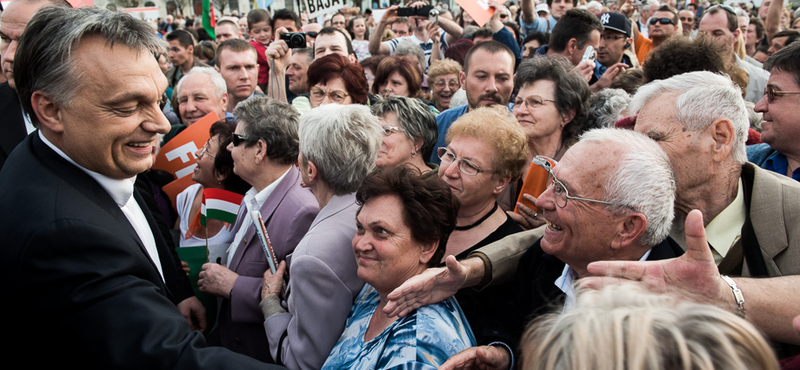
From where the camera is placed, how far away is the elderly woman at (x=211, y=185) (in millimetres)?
3453

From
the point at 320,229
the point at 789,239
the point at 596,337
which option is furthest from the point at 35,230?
the point at 789,239

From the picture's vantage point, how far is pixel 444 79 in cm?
551

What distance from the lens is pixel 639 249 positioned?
1976 millimetres

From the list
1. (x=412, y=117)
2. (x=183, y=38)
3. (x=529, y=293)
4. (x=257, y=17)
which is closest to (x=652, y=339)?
(x=529, y=293)

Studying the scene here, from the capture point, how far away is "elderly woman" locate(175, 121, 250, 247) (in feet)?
11.3

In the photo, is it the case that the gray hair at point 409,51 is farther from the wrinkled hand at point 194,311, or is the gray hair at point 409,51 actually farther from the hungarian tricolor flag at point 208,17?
the wrinkled hand at point 194,311

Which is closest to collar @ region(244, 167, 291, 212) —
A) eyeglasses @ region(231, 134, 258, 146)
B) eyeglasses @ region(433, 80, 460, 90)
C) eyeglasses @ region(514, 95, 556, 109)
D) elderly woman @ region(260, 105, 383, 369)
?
eyeglasses @ region(231, 134, 258, 146)

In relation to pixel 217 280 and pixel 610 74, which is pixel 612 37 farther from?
pixel 217 280

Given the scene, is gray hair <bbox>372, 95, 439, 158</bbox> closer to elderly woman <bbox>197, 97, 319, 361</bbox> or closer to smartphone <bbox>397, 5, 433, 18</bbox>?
elderly woman <bbox>197, 97, 319, 361</bbox>

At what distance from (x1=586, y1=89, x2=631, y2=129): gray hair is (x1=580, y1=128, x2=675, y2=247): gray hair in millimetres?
1529

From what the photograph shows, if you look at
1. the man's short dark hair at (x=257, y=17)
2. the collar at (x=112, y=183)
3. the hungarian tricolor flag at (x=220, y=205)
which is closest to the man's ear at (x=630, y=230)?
the collar at (x=112, y=183)

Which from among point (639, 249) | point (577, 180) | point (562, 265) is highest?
point (577, 180)

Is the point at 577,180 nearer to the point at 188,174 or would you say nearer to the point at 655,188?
the point at 655,188

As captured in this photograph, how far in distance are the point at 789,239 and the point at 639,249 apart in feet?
1.59
